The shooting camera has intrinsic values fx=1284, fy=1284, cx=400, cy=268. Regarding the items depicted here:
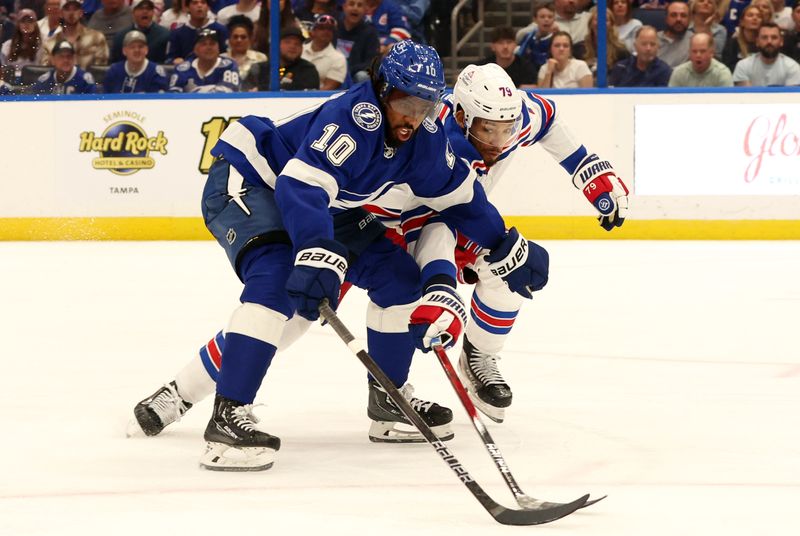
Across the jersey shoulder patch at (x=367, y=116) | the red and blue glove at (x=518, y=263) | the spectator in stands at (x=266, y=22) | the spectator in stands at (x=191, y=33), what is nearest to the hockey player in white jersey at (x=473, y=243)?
the red and blue glove at (x=518, y=263)

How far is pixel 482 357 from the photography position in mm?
3471

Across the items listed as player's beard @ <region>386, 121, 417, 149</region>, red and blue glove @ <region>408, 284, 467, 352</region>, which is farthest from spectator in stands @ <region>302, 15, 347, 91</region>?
red and blue glove @ <region>408, 284, 467, 352</region>

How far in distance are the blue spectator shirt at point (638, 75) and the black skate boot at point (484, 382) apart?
4.91 metres

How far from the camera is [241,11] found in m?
8.54

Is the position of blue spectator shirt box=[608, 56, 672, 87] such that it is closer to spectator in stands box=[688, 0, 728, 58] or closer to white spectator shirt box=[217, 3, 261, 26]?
spectator in stands box=[688, 0, 728, 58]

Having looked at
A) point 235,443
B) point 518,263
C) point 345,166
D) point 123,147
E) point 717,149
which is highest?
point 345,166

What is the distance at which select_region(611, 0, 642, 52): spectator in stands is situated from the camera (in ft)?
26.9

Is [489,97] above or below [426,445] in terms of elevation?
above

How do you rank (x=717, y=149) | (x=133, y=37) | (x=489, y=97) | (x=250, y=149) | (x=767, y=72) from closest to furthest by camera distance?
(x=250, y=149) < (x=489, y=97) < (x=717, y=149) < (x=767, y=72) < (x=133, y=37)

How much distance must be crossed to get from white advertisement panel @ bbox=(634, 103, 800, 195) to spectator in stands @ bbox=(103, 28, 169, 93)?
3.12 metres

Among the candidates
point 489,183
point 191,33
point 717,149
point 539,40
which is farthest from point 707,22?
point 489,183

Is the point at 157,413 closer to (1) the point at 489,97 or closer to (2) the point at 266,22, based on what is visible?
(1) the point at 489,97

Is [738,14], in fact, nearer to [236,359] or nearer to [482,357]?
[482,357]

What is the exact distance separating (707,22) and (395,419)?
19.2ft
